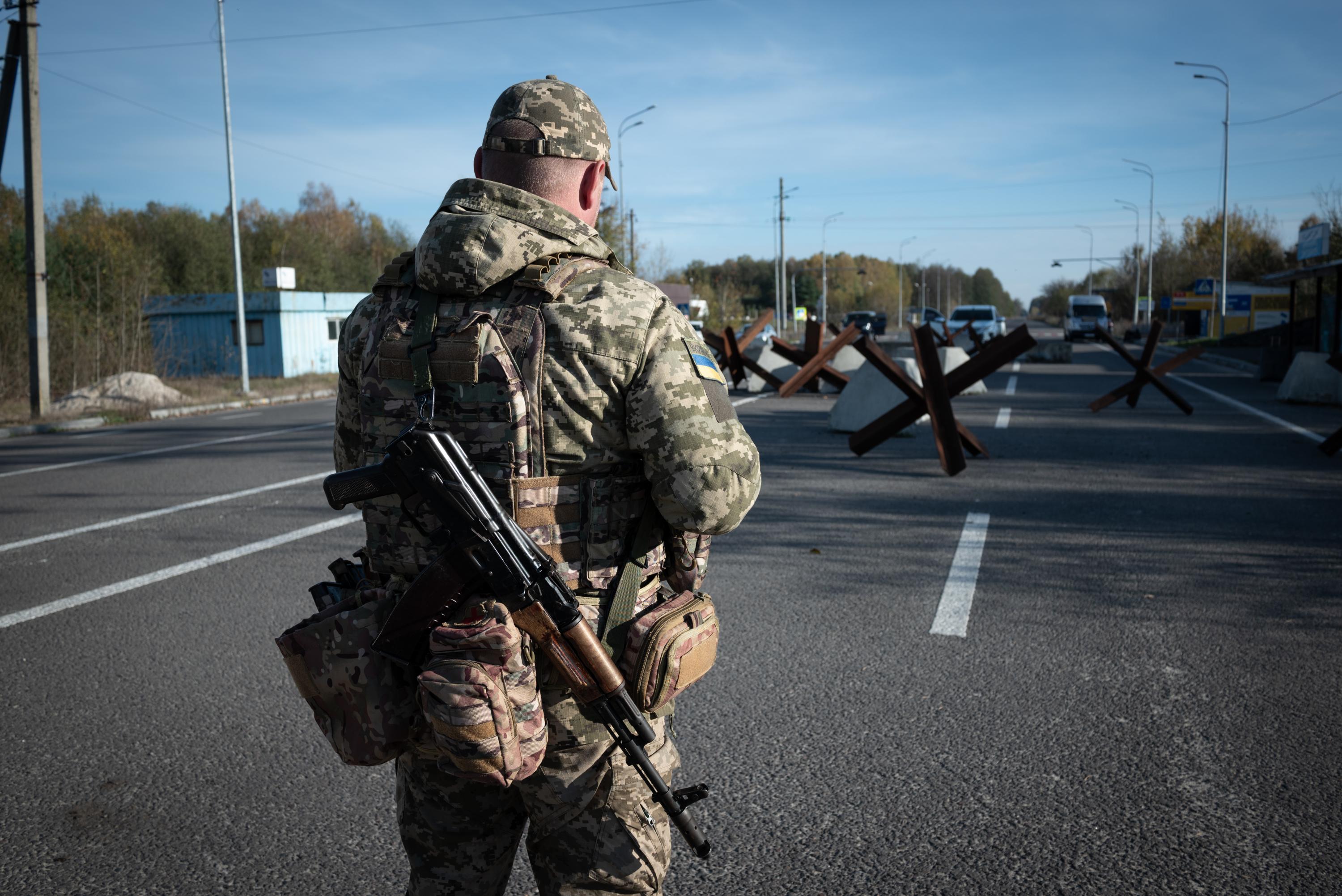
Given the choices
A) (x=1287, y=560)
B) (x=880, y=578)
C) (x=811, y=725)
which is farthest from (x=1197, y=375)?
(x=811, y=725)

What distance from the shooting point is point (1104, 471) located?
8766mm

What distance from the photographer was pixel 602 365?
1.78 m

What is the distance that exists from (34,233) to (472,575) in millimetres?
17537

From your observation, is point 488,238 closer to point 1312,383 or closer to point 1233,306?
point 1312,383

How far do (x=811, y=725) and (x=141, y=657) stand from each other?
291cm

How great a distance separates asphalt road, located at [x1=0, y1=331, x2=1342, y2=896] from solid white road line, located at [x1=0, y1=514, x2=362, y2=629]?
4 centimetres

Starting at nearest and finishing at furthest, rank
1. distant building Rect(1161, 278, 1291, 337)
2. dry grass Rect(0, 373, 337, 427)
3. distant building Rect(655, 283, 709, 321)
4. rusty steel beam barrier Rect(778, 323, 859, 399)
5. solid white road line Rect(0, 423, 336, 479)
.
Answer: solid white road line Rect(0, 423, 336, 479) → rusty steel beam barrier Rect(778, 323, 859, 399) → dry grass Rect(0, 373, 337, 427) → distant building Rect(1161, 278, 1291, 337) → distant building Rect(655, 283, 709, 321)

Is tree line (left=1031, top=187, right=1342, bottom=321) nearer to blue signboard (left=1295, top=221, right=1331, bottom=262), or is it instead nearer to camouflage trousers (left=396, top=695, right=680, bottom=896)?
blue signboard (left=1295, top=221, right=1331, bottom=262)

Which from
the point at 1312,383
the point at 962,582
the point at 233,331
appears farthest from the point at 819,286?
the point at 962,582

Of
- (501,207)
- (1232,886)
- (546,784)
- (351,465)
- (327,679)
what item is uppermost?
(501,207)

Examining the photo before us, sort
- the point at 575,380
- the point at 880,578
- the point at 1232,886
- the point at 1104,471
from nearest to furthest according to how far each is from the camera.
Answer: the point at 575,380 → the point at 1232,886 → the point at 880,578 → the point at 1104,471

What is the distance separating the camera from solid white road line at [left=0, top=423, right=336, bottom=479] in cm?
1003

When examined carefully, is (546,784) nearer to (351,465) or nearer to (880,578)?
(351,465)

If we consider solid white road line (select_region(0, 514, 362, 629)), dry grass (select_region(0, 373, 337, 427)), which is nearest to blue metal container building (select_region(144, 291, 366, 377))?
dry grass (select_region(0, 373, 337, 427))
